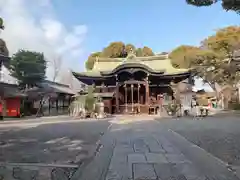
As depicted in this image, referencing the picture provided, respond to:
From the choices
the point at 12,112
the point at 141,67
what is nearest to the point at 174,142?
the point at 141,67

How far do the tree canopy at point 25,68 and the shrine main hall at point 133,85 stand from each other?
753 centimetres

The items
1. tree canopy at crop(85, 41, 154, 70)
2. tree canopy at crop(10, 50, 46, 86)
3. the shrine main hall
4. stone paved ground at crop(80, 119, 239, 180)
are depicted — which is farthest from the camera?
tree canopy at crop(85, 41, 154, 70)

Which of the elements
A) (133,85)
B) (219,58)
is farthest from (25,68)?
(219,58)

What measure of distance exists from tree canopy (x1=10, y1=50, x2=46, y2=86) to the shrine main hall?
7.53 m

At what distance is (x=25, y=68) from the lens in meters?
32.8

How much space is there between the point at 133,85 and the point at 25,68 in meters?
14.1

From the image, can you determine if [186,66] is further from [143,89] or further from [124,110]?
[124,110]

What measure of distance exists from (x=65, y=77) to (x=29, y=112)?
2155 inches

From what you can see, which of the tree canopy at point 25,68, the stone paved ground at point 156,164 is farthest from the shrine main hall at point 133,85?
the stone paved ground at point 156,164

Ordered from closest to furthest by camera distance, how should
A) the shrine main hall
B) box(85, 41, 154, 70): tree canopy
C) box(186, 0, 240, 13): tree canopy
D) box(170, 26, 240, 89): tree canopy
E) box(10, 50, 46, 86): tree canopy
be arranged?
box(186, 0, 240, 13): tree canopy, the shrine main hall, box(170, 26, 240, 89): tree canopy, box(10, 50, 46, 86): tree canopy, box(85, 41, 154, 70): tree canopy

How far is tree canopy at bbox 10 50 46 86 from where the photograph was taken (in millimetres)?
32359

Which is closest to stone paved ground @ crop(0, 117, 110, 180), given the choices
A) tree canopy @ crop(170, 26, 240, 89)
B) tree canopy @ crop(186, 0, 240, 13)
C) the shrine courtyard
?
the shrine courtyard

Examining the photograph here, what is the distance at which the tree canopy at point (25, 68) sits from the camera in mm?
32359

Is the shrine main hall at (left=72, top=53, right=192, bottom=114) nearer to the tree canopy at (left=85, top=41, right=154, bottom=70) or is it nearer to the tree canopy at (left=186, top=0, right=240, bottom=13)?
the tree canopy at (left=85, top=41, right=154, bottom=70)
